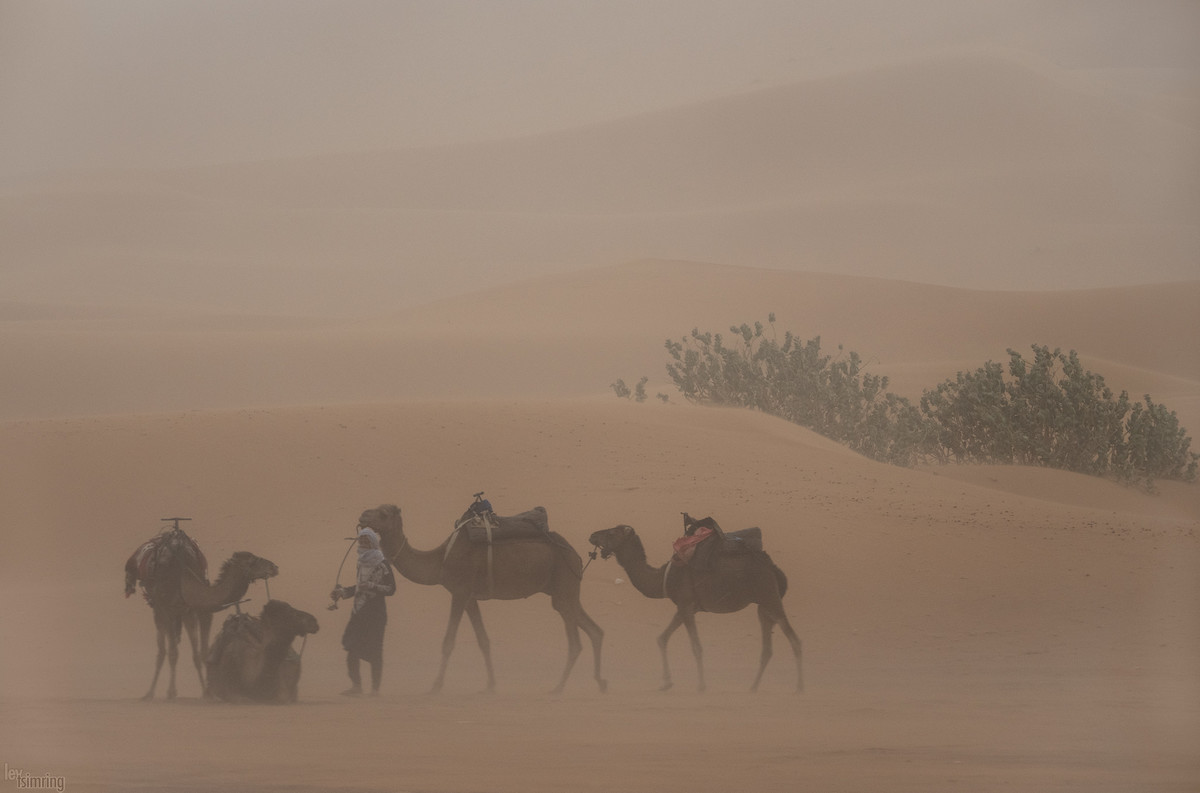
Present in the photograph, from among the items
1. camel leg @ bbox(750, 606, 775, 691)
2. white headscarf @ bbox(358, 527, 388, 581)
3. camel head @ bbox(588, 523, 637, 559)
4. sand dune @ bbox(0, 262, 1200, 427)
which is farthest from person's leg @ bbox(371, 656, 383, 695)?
sand dune @ bbox(0, 262, 1200, 427)

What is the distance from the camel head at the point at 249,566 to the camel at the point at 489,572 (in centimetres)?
110

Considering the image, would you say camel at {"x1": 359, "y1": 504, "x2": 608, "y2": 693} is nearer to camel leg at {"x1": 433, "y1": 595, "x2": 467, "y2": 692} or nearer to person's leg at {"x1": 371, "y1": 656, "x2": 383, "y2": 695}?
camel leg at {"x1": 433, "y1": 595, "x2": 467, "y2": 692}

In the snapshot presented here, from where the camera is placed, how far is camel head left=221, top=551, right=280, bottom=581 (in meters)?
13.2

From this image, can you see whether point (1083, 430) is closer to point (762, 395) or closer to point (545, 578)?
point (762, 395)

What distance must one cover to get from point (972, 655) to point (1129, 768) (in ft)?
19.1

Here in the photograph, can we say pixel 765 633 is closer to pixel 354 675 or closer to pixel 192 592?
pixel 354 675

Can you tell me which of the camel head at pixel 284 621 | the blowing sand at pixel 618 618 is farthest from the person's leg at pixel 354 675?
the camel head at pixel 284 621

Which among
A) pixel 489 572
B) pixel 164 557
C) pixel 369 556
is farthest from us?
pixel 489 572

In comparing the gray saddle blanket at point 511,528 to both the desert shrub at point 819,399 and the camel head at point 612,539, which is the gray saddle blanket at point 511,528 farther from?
the desert shrub at point 819,399

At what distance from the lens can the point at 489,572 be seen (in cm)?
1405

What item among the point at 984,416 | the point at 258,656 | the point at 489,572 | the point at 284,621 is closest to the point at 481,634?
the point at 489,572

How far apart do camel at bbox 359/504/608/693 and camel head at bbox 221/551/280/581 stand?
1101 mm

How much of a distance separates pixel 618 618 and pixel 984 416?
1614 centimetres

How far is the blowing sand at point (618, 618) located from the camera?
10867mm
